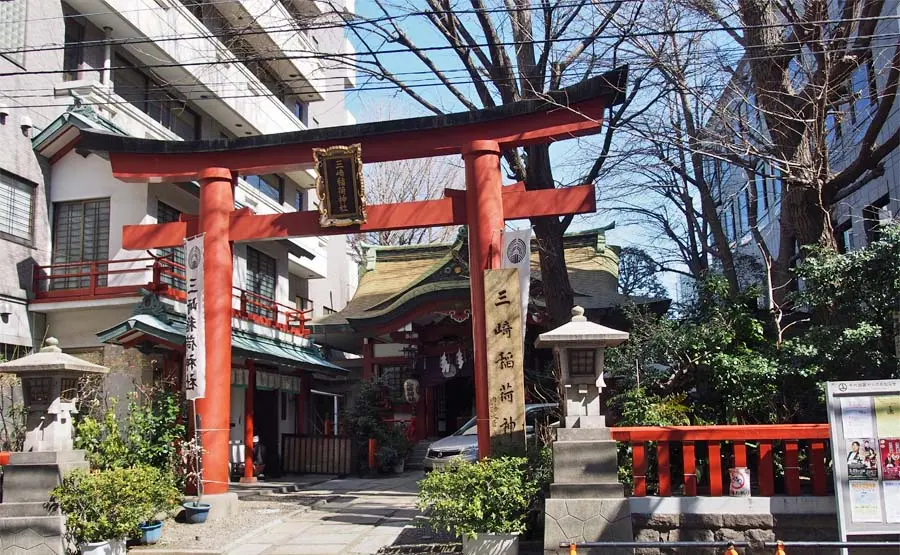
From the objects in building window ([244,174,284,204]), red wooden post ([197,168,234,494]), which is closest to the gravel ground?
red wooden post ([197,168,234,494])

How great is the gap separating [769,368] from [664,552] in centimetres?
270

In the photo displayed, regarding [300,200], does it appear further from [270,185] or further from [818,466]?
[818,466]

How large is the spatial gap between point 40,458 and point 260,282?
496 inches

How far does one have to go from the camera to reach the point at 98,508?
9539 mm

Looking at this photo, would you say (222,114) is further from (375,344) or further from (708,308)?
(708,308)

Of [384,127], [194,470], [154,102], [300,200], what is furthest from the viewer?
[300,200]

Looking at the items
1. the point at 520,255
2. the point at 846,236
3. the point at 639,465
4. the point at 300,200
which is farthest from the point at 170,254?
the point at 846,236

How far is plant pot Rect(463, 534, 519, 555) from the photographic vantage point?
878cm

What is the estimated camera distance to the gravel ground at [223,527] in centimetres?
1053

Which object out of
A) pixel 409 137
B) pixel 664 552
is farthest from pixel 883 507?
pixel 409 137

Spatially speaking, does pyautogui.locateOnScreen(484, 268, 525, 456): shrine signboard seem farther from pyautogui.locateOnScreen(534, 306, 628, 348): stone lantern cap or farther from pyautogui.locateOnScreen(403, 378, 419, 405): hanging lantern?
pyautogui.locateOnScreen(403, 378, 419, 405): hanging lantern

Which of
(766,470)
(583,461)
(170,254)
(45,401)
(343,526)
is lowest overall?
(343,526)

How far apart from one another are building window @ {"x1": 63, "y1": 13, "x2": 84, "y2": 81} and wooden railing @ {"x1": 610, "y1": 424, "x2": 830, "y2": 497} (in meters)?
15.8

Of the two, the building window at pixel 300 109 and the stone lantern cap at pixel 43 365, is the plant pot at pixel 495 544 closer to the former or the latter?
the stone lantern cap at pixel 43 365
